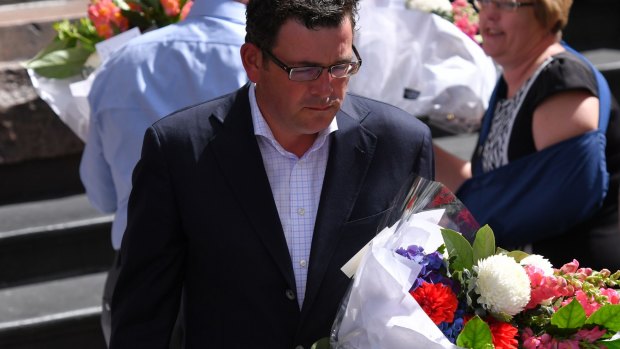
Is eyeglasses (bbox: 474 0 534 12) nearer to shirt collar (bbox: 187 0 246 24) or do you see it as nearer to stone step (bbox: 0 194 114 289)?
shirt collar (bbox: 187 0 246 24)

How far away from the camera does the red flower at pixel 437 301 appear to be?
2.09 meters

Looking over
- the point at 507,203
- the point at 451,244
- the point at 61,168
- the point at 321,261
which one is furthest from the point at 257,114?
the point at 61,168

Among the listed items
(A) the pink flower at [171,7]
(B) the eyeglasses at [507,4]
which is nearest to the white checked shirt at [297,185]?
(B) the eyeglasses at [507,4]

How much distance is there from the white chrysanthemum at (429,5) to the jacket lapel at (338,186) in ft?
5.22

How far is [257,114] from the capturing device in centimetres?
260

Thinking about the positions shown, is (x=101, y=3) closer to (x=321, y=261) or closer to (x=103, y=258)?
(x=103, y=258)

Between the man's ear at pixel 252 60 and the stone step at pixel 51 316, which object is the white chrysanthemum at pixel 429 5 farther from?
the stone step at pixel 51 316

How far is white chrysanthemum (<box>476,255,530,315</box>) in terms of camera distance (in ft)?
6.82

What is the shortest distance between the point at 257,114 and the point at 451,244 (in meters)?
0.64

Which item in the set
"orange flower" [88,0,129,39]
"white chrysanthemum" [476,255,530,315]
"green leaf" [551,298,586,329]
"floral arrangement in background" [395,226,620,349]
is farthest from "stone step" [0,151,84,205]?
"green leaf" [551,298,586,329]

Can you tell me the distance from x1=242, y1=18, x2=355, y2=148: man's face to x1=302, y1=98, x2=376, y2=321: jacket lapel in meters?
0.13

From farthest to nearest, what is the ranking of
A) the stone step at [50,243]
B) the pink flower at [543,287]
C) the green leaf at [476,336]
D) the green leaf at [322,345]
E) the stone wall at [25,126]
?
the stone wall at [25,126], the stone step at [50,243], the green leaf at [322,345], the pink flower at [543,287], the green leaf at [476,336]

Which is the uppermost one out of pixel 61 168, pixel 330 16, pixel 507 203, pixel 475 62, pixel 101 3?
pixel 330 16

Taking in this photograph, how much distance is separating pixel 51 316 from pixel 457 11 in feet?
7.54
